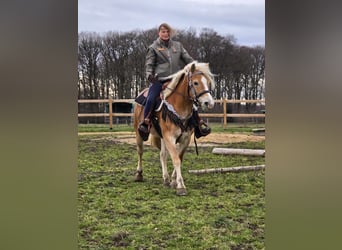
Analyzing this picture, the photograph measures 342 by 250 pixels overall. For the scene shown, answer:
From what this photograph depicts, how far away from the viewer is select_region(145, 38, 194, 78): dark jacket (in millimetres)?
1531

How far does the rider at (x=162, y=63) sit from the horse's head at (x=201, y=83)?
58 mm

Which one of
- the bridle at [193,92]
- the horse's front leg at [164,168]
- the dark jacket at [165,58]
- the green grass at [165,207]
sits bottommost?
the green grass at [165,207]

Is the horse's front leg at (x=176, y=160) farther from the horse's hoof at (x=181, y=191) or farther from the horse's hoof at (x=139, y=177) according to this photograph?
the horse's hoof at (x=139, y=177)

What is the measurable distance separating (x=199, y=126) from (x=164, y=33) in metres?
0.46

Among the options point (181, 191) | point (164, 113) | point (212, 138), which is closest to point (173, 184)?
point (181, 191)

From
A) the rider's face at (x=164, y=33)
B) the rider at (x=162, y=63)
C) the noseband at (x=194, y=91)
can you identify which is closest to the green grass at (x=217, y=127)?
the rider at (x=162, y=63)

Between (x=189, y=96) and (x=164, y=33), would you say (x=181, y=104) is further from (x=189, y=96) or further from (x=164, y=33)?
(x=164, y=33)

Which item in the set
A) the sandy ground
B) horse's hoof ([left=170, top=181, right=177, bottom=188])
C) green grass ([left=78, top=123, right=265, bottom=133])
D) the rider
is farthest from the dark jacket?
the sandy ground

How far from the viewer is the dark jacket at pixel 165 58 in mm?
1531

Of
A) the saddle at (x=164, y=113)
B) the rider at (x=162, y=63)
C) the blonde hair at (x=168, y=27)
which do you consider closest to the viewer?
the blonde hair at (x=168, y=27)
